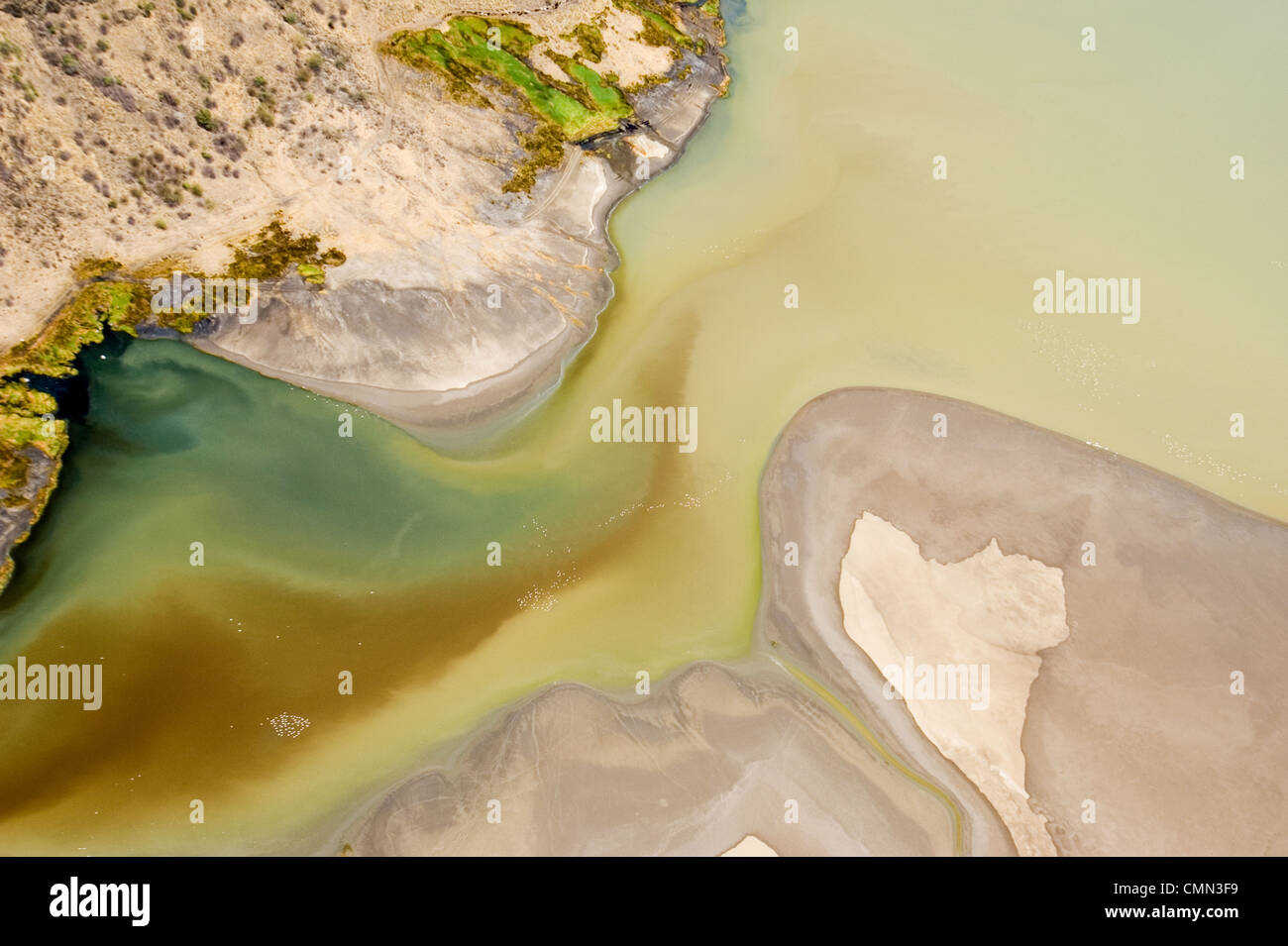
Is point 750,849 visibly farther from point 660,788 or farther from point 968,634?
point 968,634

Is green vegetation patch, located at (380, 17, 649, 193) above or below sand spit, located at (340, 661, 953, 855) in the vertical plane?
above

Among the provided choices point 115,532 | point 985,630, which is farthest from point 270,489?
point 985,630

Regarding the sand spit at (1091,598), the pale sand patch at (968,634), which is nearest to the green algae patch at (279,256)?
the sand spit at (1091,598)

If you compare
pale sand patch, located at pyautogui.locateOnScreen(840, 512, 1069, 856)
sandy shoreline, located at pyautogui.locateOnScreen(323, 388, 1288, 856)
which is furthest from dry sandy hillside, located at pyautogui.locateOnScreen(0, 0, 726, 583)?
pale sand patch, located at pyautogui.locateOnScreen(840, 512, 1069, 856)

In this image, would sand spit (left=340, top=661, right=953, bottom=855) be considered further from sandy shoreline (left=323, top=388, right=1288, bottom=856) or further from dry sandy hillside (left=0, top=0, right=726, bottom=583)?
dry sandy hillside (left=0, top=0, right=726, bottom=583)

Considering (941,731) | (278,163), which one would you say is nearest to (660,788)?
(941,731)

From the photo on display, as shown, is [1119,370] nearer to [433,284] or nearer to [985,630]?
[985,630]
